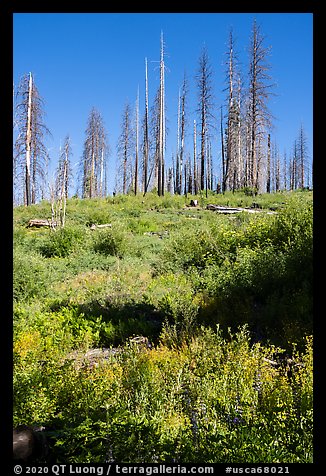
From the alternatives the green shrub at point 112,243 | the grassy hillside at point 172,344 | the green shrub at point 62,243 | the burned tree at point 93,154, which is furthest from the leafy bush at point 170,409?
the burned tree at point 93,154

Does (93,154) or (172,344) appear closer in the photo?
(172,344)

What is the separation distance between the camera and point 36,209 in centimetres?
2298

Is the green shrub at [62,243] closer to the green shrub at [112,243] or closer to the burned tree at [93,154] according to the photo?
the green shrub at [112,243]

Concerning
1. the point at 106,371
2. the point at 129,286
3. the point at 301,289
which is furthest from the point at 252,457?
the point at 129,286

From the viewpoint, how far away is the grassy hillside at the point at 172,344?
112 inches

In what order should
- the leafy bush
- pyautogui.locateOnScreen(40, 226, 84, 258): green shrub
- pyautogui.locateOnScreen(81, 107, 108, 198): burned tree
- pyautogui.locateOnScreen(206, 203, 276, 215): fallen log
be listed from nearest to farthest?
the leafy bush < pyautogui.locateOnScreen(40, 226, 84, 258): green shrub < pyautogui.locateOnScreen(206, 203, 276, 215): fallen log < pyautogui.locateOnScreen(81, 107, 108, 198): burned tree

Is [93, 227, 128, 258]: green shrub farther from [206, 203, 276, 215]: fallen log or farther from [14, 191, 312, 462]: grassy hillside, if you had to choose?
[206, 203, 276, 215]: fallen log

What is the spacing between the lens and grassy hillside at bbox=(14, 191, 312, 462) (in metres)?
2.84

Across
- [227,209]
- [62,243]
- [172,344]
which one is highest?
[227,209]

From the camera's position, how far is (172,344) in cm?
535

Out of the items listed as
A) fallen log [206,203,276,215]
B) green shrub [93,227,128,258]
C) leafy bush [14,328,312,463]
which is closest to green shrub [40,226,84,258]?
green shrub [93,227,128,258]

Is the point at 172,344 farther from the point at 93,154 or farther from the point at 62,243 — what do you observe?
the point at 93,154

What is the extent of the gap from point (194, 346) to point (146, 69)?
32665 millimetres

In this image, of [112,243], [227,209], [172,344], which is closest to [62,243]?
[112,243]
